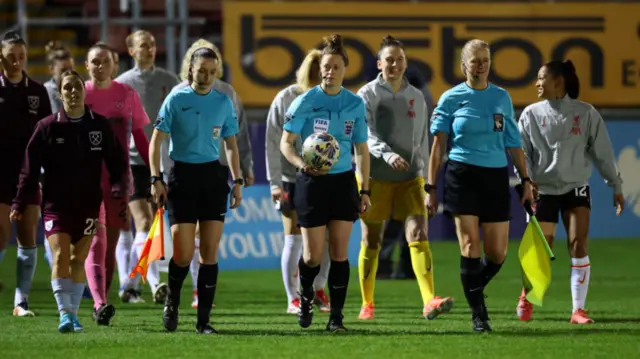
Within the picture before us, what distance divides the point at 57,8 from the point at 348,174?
1446 cm

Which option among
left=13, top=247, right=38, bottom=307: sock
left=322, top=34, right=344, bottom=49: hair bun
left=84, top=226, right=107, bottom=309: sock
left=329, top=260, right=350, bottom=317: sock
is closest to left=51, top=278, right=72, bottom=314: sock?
left=84, top=226, right=107, bottom=309: sock

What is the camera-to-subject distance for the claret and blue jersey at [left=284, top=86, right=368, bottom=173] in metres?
9.66

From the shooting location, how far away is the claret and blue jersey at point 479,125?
9695 millimetres

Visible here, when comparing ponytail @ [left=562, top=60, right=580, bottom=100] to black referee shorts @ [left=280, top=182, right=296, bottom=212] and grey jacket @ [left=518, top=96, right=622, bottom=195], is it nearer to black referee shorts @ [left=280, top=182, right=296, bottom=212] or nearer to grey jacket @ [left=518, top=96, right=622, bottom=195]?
grey jacket @ [left=518, top=96, right=622, bottom=195]

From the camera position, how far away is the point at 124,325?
10438mm

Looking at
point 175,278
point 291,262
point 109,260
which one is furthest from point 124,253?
point 175,278

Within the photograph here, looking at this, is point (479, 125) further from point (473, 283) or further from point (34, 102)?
point (34, 102)

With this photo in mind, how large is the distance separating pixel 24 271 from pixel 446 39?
11.3 metres

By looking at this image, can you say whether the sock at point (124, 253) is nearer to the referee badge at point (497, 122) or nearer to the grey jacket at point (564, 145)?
the grey jacket at point (564, 145)

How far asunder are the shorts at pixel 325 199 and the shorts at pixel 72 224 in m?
1.46

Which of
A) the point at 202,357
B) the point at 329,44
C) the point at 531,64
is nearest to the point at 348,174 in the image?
the point at 329,44

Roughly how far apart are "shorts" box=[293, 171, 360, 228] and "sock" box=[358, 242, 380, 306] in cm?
143

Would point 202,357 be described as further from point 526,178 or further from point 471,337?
point 526,178

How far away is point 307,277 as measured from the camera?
9.90 m
